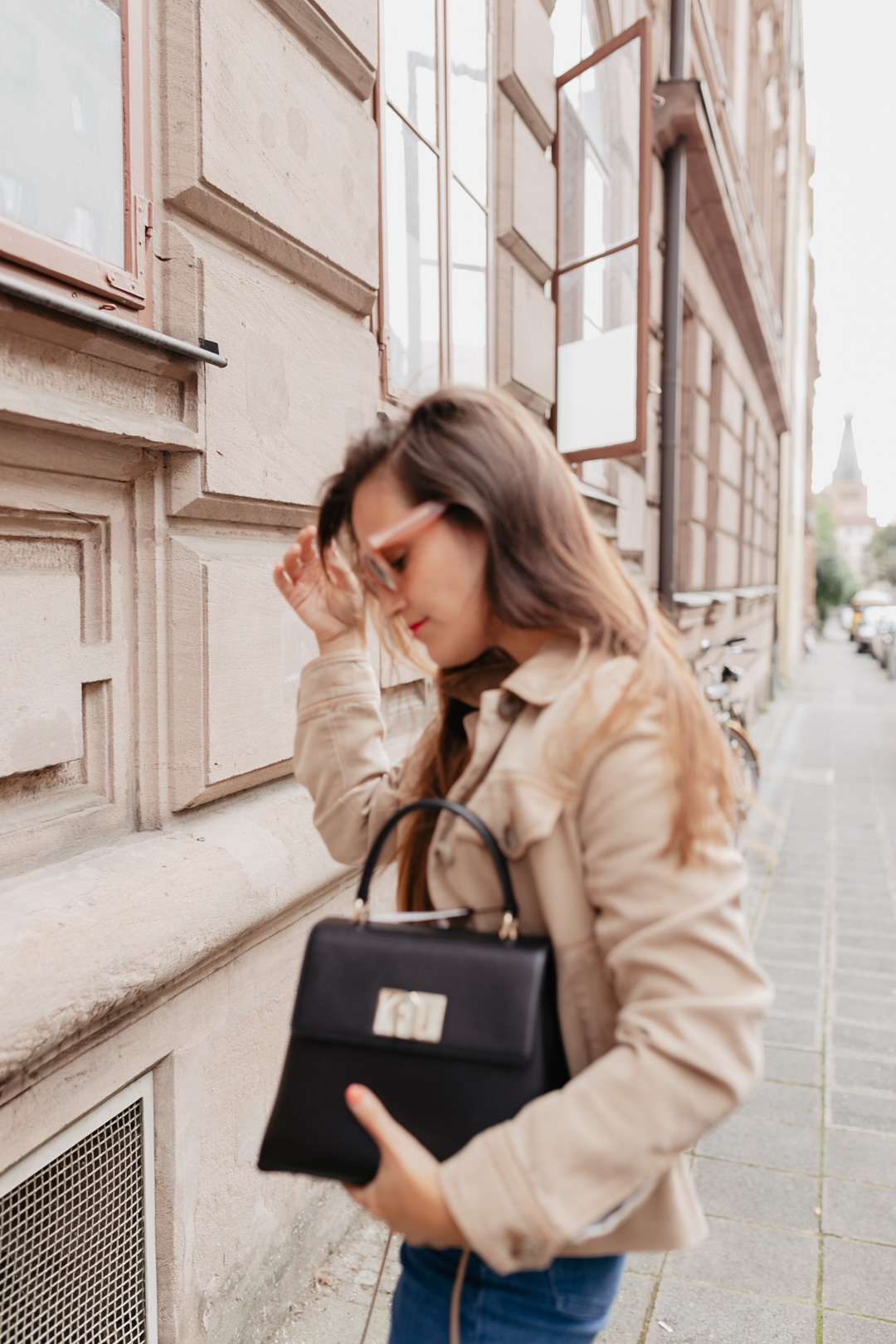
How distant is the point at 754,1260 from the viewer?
8.90 ft

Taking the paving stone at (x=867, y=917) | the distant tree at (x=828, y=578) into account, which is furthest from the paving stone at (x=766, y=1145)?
the distant tree at (x=828, y=578)

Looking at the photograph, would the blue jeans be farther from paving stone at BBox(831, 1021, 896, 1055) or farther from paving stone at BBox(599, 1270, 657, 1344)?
paving stone at BBox(831, 1021, 896, 1055)

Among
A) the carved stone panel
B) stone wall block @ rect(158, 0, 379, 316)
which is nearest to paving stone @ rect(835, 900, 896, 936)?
stone wall block @ rect(158, 0, 379, 316)

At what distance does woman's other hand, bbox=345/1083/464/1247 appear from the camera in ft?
3.38

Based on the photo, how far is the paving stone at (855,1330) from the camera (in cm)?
241

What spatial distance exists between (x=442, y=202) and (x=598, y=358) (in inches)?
55.1

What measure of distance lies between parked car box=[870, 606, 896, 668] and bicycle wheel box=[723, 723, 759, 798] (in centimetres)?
1876

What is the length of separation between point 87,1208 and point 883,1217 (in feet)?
7.34

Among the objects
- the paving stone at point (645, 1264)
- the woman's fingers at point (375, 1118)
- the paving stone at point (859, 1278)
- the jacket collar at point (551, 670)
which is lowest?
the paving stone at point (645, 1264)

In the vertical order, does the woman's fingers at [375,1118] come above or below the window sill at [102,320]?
below

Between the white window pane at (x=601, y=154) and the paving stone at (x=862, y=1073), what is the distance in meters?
3.71

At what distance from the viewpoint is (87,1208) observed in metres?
1.88

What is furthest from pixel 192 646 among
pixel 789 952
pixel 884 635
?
pixel 884 635

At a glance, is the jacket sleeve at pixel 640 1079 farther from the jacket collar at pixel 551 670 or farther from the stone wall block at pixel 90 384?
the stone wall block at pixel 90 384
